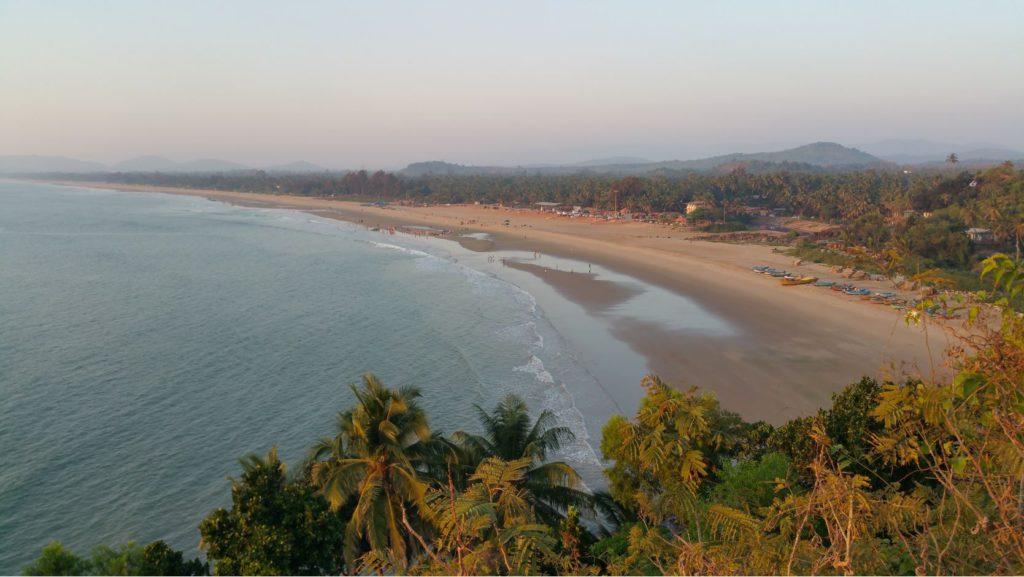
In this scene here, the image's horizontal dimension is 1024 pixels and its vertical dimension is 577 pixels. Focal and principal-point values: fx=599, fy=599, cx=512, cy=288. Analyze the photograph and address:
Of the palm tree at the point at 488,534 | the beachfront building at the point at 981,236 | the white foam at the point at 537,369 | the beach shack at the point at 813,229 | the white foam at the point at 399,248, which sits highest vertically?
the palm tree at the point at 488,534

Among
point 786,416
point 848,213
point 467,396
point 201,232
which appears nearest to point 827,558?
point 786,416

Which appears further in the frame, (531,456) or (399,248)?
(399,248)

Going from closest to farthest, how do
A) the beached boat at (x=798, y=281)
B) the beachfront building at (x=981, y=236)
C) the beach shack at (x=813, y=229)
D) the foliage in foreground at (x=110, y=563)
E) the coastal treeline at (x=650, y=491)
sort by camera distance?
the coastal treeline at (x=650, y=491) → the foliage in foreground at (x=110, y=563) → the beached boat at (x=798, y=281) → the beachfront building at (x=981, y=236) → the beach shack at (x=813, y=229)

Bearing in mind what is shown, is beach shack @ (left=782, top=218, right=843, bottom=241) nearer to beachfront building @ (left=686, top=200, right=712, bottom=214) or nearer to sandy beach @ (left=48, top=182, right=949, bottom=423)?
sandy beach @ (left=48, top=182, right=949, bottom=423)

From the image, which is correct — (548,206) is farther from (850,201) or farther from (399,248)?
(850,201)

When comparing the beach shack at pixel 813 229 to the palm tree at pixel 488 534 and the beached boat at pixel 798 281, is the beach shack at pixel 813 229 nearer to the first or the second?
the beached boat at pixel 798 281

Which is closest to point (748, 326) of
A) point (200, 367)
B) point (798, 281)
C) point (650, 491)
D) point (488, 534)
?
point (798, 281)

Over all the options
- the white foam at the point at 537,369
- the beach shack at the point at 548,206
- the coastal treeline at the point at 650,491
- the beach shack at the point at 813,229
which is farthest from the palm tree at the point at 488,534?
the beach shack at the point at 548,206

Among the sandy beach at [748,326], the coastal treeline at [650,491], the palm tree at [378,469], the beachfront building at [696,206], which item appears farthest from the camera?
the beachfront building at [696,206]

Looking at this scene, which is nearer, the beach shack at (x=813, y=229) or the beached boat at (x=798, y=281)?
the beached boat at (x=798, y=281)
